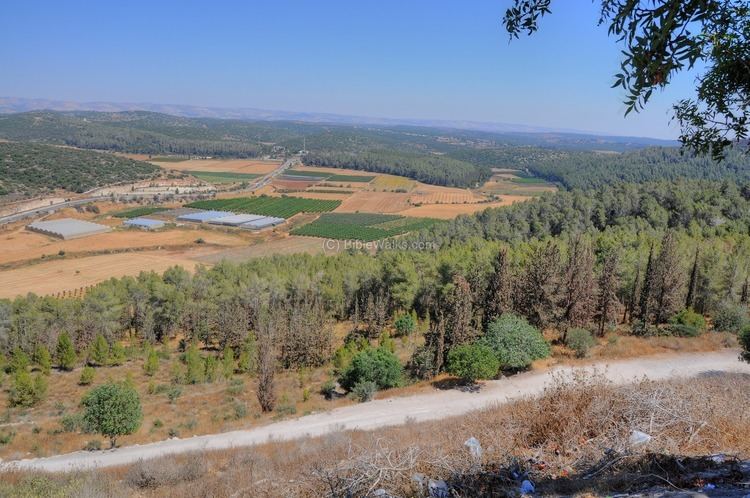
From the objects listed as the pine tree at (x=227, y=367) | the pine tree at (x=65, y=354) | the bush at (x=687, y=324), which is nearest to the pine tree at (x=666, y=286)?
the bush at (x=687, y=324)

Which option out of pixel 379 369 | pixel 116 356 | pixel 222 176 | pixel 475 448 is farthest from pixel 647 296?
pixel 222 176

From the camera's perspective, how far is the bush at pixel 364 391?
20344mm

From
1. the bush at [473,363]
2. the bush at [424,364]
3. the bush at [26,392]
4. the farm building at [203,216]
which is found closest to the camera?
the bush at [473,363]

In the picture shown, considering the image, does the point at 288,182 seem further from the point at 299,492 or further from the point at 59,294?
the point at 299,492

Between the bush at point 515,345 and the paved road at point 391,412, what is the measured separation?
2.42 feet

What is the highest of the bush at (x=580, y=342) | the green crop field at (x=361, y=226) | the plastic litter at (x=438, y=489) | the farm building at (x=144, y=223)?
the plastic litter at (x=438, y=489)

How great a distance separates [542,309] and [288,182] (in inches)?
4308

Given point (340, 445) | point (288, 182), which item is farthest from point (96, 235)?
point (340, 445)

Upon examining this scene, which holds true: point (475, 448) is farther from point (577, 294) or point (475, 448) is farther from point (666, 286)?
point (666, 286)

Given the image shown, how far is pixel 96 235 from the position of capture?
230 feet

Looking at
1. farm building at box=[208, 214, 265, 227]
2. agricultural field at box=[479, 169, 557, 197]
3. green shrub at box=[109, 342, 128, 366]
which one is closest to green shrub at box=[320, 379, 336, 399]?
green shrub at box=[109, 342, 128, 366]

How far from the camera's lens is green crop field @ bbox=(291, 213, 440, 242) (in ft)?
248

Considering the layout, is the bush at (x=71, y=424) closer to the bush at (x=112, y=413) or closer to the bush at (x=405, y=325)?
the bush at (x=112, y=413)

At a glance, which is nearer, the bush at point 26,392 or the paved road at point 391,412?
the paved road at point 391,412
